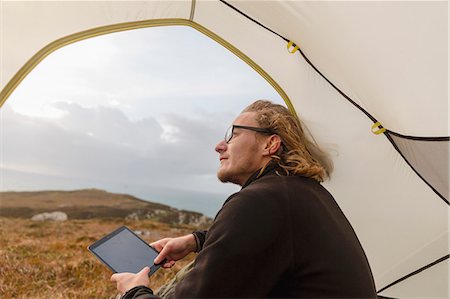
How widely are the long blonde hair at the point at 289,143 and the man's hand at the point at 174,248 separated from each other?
48 cm

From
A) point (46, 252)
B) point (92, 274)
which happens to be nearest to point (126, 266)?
point (92, 274)

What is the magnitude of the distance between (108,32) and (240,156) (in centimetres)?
97

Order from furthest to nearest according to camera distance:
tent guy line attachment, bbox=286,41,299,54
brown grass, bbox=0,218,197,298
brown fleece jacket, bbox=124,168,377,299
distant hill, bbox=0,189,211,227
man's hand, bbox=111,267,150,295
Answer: distant hill, bbox=0,189,211,227 < brown grass, bbox=0,218,197,298 < tent guy line attachment, bbox=286,41,299,54 < man's hand, bbox=111,267,150,295 < brown fleece jacket, bbox=124,168,377,299

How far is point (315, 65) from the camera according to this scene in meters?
1.79

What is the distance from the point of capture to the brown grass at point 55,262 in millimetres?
2875

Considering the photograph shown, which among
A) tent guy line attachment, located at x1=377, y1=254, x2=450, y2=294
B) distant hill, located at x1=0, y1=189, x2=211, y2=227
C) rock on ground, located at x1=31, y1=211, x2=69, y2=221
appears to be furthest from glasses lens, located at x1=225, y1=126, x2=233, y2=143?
rock on ground, located at x1=31, y1=211, x2=69, y2=221

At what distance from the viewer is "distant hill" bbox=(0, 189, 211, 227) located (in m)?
5.56

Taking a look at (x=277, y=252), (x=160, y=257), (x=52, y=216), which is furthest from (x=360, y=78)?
(x=52, y=216)

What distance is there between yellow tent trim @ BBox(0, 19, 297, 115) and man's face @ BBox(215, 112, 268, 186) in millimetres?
756

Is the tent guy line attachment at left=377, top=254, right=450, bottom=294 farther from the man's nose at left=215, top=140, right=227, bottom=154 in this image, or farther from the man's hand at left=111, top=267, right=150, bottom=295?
the man's hand at left=111, top=267, right=150, bottom=295

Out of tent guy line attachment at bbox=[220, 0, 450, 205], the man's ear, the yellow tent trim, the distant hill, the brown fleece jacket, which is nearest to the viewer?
the brown fleece jacket

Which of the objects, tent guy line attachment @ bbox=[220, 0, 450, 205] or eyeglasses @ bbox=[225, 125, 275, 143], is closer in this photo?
eyeglasses @ bbox=[225, 125, 275, 143]

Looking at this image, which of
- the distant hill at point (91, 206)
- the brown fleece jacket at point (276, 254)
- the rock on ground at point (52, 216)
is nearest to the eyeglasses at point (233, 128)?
the brown fleece jacket at point (276, 254)

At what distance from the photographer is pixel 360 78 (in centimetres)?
151
